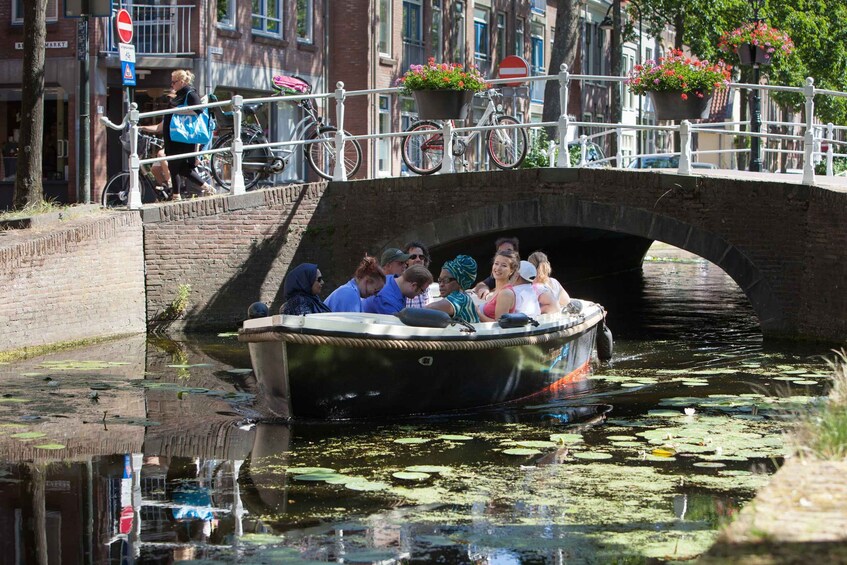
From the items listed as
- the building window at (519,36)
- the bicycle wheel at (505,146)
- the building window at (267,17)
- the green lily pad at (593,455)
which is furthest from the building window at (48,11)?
the building window at (519,36)

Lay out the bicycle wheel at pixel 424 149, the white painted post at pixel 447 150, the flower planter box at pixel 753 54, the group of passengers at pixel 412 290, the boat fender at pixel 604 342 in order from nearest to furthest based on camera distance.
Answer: the group of passengers at pixel 412 290 < the boat fender at pixel 604 342 < the white painted post at pixel 447 150 < the bicycle wheel at pixel 424 149 < the flower planter box at pixel 753 54

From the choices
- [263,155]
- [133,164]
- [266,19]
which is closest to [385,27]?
[266,19]

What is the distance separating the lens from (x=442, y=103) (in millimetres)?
17359

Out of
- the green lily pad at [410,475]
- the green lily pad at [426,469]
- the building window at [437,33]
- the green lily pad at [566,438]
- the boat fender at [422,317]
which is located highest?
the building window at [437,33]

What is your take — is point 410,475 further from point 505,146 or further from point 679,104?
point 505,146

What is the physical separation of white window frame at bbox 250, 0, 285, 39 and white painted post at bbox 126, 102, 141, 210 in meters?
13.1

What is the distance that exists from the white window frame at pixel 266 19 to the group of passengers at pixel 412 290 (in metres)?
17.5

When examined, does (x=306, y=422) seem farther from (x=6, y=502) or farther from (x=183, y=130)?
(x=183, y=130)

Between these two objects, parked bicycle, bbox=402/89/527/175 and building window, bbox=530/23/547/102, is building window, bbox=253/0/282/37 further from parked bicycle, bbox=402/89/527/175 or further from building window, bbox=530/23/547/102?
building window, bbox=530/23/547/102

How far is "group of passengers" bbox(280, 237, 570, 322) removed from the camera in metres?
11.1

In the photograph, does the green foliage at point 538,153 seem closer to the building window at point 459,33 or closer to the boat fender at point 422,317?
the boat fender at point 422,317

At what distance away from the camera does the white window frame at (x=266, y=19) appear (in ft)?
95.2

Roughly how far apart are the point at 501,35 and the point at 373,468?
34826 mm

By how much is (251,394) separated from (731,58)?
24.9m
